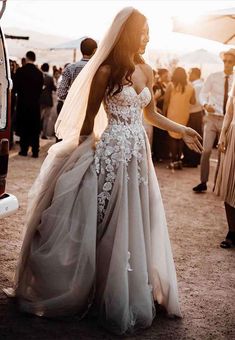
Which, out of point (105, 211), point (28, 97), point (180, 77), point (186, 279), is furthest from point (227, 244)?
point (28, 97)

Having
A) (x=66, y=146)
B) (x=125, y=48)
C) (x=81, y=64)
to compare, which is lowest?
(x=66, y=146)

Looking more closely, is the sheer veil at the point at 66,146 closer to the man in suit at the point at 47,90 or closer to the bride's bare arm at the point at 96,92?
the bride's bare arm at the point at 96,92

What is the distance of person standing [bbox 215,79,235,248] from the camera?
6566mm

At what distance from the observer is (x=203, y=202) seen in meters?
9.09

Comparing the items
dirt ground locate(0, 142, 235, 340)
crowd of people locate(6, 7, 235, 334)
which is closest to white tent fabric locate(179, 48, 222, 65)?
dirt ground locate(0, 142, 235, 340)

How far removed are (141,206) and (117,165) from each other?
1.12 feet

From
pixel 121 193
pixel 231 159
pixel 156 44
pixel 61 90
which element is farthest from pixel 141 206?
pixel 156 44

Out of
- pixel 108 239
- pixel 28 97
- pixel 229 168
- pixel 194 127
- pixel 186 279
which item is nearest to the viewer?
pixel 108 239

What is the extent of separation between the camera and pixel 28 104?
12.5 metres

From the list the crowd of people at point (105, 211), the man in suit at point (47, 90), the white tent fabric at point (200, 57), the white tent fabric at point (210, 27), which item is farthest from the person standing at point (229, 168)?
the white tent fabric at point (200, 57)

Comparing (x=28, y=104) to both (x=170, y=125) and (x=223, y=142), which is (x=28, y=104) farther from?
(x=170, y=125)

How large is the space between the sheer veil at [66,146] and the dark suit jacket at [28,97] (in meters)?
7.73

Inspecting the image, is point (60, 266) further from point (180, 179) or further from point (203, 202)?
point (180, 179)

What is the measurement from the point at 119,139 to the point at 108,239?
71 centimetres
